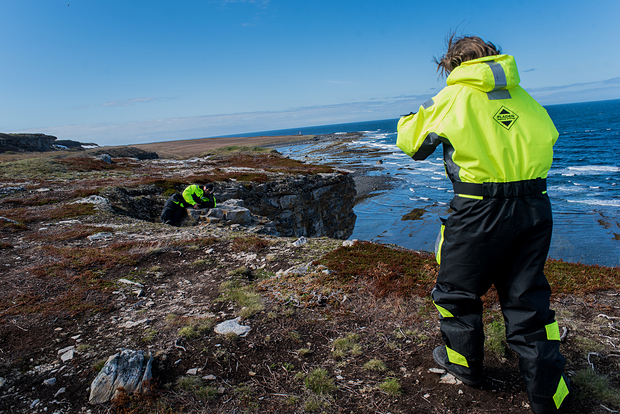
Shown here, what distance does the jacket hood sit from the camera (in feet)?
9.70

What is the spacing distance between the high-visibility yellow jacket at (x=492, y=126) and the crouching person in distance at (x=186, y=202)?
14.0 m

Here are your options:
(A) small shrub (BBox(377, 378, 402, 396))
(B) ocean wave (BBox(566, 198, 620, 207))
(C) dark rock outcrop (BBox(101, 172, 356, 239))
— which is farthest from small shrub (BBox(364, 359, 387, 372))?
(B) ocean wave (BBox(566, 198, 620, 207))

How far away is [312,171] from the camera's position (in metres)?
29.5

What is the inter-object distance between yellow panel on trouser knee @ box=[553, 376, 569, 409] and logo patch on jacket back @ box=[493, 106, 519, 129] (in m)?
2.58

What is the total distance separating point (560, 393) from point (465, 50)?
3587 millimetres

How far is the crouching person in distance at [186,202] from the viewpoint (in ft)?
49.5

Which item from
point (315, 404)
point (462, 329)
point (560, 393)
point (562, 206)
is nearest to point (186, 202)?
point (315, 404)

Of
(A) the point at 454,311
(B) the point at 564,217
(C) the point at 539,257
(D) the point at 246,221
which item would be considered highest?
(C) the point at 539,257

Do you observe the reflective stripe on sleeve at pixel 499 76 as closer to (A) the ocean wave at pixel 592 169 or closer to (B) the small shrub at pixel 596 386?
(B) the small shrub at pixel 596 386

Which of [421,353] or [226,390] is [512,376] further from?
[226,390]

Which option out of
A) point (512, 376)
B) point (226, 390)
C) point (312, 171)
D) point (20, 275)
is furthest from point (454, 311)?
point (312, 171)

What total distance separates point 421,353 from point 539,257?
7.08 ft

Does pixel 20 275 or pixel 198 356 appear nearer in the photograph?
pixel 198 356

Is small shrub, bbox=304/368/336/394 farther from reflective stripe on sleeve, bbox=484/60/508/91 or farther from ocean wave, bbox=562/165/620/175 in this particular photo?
ocean wave, bbox=562/165/620/175
